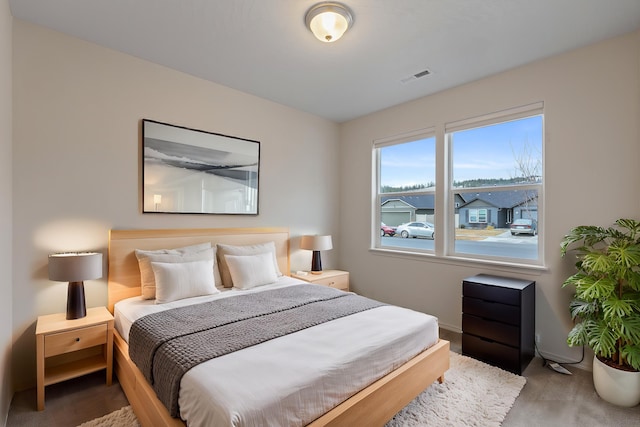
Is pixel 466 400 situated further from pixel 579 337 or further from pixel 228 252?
pixel 228 252

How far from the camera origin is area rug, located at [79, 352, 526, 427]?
1.90 m

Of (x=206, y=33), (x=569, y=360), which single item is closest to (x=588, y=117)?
(x=569, y=360)

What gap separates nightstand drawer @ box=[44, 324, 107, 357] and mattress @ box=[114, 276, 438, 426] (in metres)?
0.22

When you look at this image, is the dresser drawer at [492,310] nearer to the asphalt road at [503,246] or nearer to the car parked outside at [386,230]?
the asphalt road at [503,246]

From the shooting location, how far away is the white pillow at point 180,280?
247 cm

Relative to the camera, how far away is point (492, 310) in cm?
263

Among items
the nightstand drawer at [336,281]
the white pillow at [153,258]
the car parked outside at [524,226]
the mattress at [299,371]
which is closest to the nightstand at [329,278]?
the nightstand drawer at [336,281]

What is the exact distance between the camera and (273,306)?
2.37 metres

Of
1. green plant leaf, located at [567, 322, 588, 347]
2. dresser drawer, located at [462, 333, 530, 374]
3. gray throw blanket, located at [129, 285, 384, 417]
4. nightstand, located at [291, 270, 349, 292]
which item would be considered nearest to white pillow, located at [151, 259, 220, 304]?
gray throw blanket, located at [129, 285, 384, 417]

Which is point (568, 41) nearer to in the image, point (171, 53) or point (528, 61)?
point (528, 61)

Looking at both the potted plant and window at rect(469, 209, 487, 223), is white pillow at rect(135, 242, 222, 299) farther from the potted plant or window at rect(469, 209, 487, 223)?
the potted plant

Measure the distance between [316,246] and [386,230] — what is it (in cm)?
101

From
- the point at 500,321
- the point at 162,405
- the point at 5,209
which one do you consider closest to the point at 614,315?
the point at 500,321

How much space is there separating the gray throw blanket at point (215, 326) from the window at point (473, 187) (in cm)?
152
